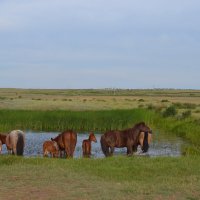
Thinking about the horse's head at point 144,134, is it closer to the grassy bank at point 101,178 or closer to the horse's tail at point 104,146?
the horse's tail at point 104,146

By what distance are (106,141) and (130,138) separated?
3.03 ft

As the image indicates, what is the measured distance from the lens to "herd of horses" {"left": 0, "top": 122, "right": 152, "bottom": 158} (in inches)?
667

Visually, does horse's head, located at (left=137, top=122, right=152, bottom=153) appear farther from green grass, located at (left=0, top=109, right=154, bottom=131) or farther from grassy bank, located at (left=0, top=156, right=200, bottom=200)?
green grass, located at (left=0, top=109, right=154, bottom=131)

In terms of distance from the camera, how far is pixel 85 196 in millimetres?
9688

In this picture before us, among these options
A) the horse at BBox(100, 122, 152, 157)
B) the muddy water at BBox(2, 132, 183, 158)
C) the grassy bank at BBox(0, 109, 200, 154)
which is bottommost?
the muddy water at BBox(2, 132, 183, 158)

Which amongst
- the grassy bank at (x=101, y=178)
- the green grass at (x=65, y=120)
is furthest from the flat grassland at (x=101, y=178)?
the green grass at (x=65, y=120)

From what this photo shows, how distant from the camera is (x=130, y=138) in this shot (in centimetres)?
1705

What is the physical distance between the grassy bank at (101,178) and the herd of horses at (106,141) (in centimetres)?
246

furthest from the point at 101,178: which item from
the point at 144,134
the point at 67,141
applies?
the point at 67,141

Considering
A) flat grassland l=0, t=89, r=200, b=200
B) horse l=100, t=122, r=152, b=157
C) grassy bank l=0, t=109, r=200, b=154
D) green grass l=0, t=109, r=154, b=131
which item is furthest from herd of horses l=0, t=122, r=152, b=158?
green grass l=0, t=109, r=154, b=131

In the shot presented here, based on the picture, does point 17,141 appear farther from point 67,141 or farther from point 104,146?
point 104,146

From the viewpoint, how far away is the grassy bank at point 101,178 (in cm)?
995

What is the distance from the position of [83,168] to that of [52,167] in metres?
0.85

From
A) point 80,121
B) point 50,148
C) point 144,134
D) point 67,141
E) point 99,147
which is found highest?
point 144,134
